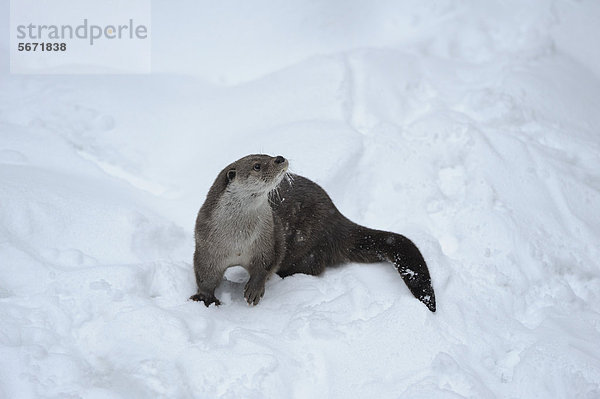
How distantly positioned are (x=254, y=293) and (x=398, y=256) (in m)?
0.74

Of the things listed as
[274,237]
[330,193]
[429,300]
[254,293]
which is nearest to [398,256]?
[429,300]

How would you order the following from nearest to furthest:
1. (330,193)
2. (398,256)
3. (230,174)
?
(230,174) < (398,256) < (330,193)

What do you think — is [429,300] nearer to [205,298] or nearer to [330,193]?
[205,298]

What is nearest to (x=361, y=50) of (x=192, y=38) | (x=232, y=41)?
(x=232, y=41)

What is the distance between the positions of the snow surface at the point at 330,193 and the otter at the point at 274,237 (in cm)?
11

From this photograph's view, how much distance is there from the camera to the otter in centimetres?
266

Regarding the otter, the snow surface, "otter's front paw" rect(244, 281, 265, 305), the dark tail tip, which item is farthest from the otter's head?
the dark tail tip

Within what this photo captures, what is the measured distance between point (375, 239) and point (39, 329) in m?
1.64

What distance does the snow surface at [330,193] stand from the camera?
87.6 inches

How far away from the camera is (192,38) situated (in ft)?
17.1

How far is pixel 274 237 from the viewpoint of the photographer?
2869 mm

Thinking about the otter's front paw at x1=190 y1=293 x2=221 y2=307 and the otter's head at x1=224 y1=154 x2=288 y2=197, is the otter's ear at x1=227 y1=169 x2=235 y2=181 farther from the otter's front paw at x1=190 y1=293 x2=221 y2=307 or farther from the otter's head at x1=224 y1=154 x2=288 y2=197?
the otter's front paw at x1=190 y1=293 x2=221 y2=307

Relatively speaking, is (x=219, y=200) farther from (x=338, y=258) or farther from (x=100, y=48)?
(x=100, y=48)

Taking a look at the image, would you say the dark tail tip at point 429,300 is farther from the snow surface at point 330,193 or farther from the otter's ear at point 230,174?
the otter's ear at point 230,174
